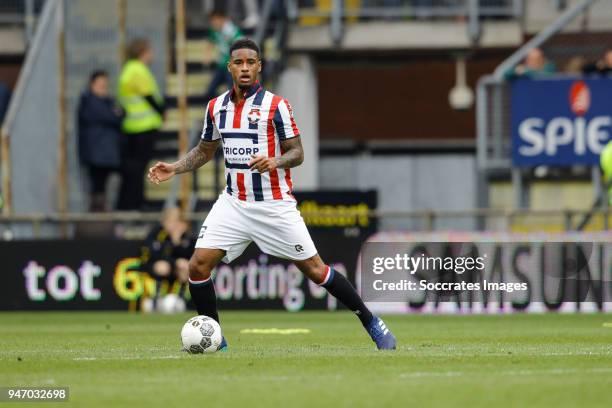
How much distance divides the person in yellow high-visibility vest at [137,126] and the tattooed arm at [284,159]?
12.2m

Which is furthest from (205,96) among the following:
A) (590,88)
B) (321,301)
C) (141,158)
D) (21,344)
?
(21,344)

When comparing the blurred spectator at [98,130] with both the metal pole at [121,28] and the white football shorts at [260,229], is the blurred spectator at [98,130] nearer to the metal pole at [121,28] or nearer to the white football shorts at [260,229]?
the metal pole at [121,28]

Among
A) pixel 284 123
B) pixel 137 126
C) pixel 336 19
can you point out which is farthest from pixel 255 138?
pixel 336 19

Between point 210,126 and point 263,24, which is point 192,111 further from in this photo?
point 210,126

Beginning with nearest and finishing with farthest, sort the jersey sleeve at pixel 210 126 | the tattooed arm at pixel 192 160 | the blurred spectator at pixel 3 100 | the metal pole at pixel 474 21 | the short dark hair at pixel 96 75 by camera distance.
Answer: the jersey sleeve at pixel 210 126
the tattooed arm at pixel 192 160
the short dark hair at pixel 96 75
the blurred spectator at pixel 3 100
the metal pole at pixel 474 21

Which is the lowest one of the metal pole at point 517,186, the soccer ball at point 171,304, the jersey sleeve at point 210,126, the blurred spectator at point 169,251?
the soccer ball at point 171,304

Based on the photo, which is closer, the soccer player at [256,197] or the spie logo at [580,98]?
the soccer player at [256,197]

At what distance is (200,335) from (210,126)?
160cm

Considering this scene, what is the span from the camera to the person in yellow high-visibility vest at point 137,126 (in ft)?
78.4

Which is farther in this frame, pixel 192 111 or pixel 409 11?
pixel 409 11

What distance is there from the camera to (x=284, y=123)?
11.8 meters

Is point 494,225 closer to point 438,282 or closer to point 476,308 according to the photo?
point 476,308

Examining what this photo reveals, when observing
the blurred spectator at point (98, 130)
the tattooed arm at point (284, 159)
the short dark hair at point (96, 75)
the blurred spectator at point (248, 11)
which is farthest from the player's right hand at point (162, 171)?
the blurred spectator at point (248, 11)

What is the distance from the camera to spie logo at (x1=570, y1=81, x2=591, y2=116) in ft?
79.4
